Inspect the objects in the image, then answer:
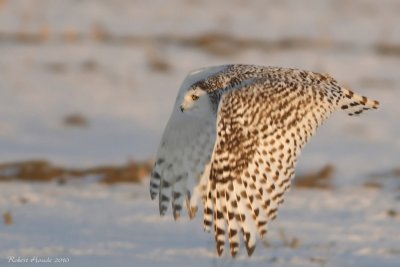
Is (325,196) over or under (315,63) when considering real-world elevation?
under

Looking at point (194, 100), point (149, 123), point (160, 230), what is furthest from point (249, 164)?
point (149, 123)

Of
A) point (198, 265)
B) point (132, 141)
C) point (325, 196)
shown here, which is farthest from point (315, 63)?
point (198, 265)

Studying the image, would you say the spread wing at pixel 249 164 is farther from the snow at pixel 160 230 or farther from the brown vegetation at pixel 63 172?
the brown vegetation at pixel 63 172

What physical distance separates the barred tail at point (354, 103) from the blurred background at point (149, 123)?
108 centimetres

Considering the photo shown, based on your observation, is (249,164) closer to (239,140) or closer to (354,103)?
(239,140)

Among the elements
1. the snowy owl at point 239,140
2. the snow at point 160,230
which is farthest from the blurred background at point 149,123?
the snowy owl at point 239,140

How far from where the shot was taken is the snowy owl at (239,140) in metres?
5.41

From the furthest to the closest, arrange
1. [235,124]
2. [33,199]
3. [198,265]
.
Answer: [33,199], [198,265], [235,124]

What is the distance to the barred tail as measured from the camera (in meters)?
5.97

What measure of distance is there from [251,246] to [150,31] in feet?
33.8

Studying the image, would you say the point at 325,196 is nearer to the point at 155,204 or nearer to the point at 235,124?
the point at 155,204

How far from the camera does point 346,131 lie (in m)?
12.1

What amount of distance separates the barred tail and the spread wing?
499mm

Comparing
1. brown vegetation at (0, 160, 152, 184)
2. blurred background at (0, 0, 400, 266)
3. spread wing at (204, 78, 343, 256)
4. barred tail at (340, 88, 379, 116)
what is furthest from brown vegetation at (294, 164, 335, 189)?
spread wing at (204, 78, 343, 256)
